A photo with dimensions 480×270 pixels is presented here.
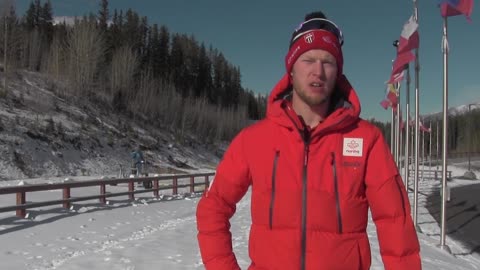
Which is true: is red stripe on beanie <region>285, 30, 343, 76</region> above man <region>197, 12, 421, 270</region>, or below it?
above

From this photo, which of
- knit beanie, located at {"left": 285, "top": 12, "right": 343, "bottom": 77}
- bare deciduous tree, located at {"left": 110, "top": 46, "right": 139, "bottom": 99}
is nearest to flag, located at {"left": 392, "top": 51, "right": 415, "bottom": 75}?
knit beanie, located at {"left": 285, "top": 12, "right": 343, "bottom": 77}

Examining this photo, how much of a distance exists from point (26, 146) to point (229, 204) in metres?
36.9

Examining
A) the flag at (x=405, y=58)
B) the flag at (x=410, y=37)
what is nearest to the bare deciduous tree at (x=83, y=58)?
the flag at (x=405, y=58)

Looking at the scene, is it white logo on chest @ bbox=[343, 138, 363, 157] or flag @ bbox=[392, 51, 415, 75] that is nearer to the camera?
white logo on chest @ bbox=[343, 138, 363, 157]

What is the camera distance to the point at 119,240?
10.1m

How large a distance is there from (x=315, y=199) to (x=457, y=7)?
11.0 meters

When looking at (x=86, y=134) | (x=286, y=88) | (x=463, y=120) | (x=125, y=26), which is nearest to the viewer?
(x=286, y=88)

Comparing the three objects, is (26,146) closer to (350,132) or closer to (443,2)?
(443,2)

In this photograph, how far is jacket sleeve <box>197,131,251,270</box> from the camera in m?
2.29

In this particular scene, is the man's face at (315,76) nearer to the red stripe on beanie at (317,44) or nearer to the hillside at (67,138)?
the red stripe on beanie at (317,44)

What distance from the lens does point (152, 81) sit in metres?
79.6

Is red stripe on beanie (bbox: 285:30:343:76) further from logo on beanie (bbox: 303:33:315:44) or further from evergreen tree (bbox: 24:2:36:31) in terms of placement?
evergreen tree (bbox: 24:2:36:31)

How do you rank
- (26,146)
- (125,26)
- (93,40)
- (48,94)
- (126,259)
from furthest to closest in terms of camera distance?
(125,26) < (93,40) < (48,94) < (26,146) < (126,259)

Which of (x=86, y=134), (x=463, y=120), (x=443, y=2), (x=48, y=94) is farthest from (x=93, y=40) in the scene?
(x=463, y=120)
